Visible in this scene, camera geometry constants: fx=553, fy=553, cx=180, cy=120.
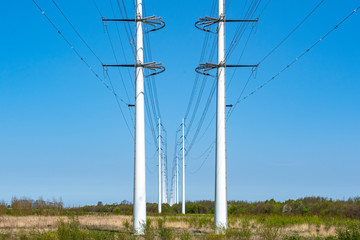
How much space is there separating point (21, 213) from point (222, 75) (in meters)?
22.6

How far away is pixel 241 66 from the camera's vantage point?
2978cm

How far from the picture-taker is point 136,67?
96.0 feet

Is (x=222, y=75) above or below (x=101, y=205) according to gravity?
above

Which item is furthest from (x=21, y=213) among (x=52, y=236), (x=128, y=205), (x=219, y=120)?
(x=128, y=205)

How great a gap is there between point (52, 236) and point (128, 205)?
6193 centimetres

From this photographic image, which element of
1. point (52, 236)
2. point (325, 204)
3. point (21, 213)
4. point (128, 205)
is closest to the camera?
point (52, 236)

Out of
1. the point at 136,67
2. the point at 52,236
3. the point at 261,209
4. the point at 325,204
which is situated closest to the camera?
the point at 52,236

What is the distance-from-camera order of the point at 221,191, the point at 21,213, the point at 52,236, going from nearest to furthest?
the point at 52,236 → the point at 221,191 → the point at 21,213

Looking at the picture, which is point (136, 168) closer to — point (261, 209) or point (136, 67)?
A: point (136, 67)

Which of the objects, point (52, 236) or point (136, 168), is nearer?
point (52, 236)

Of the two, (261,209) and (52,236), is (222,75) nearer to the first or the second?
(52,236)

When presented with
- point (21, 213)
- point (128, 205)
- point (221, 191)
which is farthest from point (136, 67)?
point (128, 205)

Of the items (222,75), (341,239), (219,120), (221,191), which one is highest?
(222,75)

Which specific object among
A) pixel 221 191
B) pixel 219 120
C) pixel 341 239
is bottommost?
pixel 341 239
